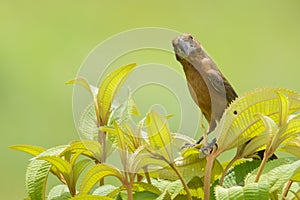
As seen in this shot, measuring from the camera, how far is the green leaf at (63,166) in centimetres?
58

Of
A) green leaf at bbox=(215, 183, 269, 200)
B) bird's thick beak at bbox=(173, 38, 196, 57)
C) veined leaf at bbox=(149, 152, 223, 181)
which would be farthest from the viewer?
bird's thick beak at bbox=(173, 38, 196, 57)

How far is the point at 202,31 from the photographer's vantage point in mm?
2602

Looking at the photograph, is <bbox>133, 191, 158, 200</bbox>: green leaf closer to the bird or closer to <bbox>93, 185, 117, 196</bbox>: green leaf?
<bbox>93, 185, 117, 196</bbox>: green leaf

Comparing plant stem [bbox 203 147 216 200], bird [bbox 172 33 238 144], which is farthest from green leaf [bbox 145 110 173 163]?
bird [bbox 172 33 238 144]

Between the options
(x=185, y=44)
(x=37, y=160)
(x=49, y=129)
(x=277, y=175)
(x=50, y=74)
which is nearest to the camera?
(x=277, y=175)

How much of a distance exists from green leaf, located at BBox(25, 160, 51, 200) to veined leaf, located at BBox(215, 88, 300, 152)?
17 centimetres

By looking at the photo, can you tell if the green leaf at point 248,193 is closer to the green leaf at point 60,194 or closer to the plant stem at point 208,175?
the plant stem at point 208,175

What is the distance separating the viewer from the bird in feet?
2.60

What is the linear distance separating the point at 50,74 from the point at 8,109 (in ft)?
0.73

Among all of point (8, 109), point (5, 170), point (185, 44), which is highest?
point (185, 44)

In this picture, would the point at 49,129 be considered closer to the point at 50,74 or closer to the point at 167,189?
the point at 50,74

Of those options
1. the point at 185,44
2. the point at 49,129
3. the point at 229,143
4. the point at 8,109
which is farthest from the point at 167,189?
the point at 8,109

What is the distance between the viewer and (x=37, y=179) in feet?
1.89

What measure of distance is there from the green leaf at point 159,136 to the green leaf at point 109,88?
0.11 m
